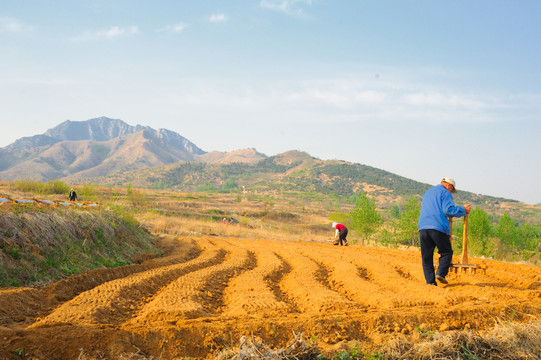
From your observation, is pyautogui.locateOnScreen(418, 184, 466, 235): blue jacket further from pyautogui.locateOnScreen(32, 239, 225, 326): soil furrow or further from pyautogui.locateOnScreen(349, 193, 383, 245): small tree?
pyautogui.locateOnScreen(349, 193, 383, 245): small tree

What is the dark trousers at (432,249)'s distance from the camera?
283 inches

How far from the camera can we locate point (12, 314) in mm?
5012

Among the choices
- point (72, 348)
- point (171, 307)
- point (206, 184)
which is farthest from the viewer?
point (206, 184)

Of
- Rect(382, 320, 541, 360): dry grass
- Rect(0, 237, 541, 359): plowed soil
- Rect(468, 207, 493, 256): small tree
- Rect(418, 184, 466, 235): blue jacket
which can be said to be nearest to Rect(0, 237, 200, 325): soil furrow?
Rect(0, 237, 541, 359): plowed soil

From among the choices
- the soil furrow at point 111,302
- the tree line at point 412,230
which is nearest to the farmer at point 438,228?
the soil furrow at point 111,302

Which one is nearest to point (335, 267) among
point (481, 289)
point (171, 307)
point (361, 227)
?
point (481, 289)

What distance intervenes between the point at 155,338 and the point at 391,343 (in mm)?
2479

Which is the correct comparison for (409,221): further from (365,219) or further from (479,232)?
(479,232)

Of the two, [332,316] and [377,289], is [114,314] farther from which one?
[377,289]

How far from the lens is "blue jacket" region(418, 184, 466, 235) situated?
7133 mm

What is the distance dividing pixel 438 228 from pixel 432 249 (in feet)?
1.47

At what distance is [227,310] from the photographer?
5.64 m

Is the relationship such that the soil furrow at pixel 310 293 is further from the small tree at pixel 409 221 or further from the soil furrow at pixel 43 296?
the small tree at pixel 409 221

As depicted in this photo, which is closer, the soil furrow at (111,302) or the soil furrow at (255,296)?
the soil furrow at (111,302)
